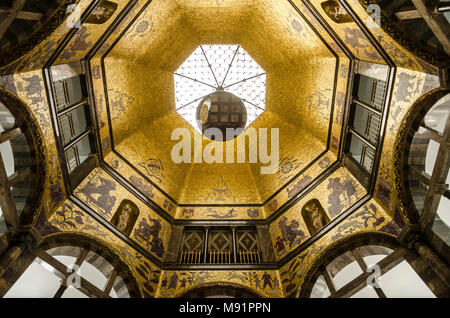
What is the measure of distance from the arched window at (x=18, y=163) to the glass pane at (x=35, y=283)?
61.7 inches

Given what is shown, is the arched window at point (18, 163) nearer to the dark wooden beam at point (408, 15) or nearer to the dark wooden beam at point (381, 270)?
the dark wooden beam at point (381, 270)

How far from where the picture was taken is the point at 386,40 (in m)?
7.20

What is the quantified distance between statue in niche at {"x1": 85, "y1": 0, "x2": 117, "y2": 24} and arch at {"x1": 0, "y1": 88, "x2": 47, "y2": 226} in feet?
9.78

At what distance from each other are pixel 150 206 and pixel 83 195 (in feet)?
8.52

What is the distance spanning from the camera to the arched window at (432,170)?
6.56 metres

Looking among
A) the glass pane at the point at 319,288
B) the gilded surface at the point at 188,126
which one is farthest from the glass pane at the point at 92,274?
the glass pane at the point at 319,288

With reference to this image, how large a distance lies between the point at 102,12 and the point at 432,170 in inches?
372

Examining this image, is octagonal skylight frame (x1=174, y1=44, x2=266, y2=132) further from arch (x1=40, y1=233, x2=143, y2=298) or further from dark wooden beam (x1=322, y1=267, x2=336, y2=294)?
dark wooden beam (x1=322, y1=267, x2=336, y2=294)

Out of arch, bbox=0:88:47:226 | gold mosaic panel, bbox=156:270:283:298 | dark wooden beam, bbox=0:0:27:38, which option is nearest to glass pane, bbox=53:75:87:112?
arch, bbox=0:88:47:226

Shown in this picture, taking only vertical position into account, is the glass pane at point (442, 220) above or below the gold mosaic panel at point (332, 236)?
below

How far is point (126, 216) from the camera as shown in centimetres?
1047
